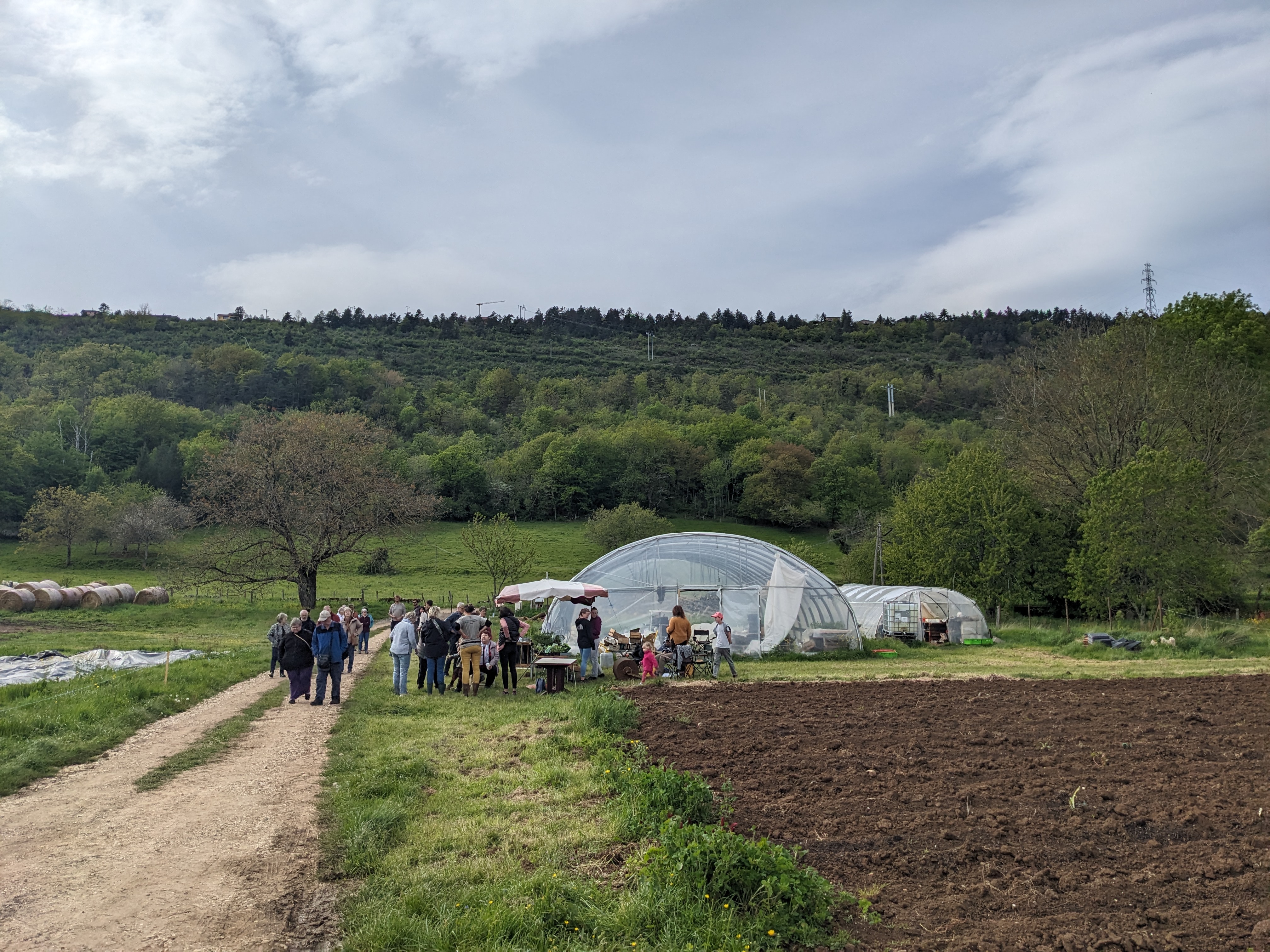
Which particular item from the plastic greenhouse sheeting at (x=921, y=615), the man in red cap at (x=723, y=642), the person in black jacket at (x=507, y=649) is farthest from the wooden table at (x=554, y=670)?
the plastic greenhouse sheeting at (x=921, y=615)

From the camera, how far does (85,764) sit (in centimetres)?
989

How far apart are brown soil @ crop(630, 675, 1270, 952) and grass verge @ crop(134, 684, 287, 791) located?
17.5 ft

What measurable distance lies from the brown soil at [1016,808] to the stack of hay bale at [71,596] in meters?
36.4

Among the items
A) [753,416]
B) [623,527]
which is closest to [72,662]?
[623,527]

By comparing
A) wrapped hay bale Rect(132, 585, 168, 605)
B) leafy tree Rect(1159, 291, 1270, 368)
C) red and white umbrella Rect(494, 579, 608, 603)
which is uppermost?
leafy tree Rect(1159, 291, 1270, 368)

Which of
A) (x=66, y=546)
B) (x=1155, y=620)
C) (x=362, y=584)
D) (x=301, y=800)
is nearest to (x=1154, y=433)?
(x=1155, y=620)

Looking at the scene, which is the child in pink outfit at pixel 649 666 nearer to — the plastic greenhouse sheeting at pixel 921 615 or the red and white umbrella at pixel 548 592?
the red and white umbrella at pixel 548 592

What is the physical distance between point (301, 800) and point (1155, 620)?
3285cm

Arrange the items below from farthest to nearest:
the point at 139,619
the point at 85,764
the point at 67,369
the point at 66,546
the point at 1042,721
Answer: the point at 67,369
the point at 66,546
the point at 139,619
the point at 1042,721
the point at 85,764

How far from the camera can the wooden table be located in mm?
16609

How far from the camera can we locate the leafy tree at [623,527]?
212ft

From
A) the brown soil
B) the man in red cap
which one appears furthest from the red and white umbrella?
the brown soil

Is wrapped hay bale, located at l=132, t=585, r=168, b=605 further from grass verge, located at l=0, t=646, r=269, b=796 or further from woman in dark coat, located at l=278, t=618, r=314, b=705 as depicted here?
woman in dark coat, located at l=278, t=618, r=314, b=705

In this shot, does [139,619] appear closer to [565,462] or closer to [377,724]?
[377,724]
